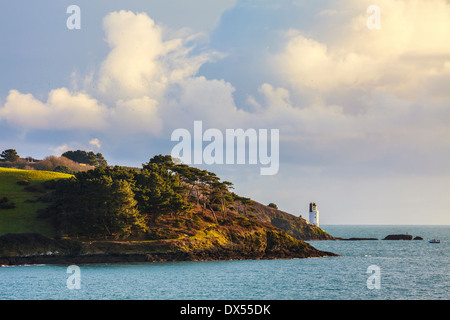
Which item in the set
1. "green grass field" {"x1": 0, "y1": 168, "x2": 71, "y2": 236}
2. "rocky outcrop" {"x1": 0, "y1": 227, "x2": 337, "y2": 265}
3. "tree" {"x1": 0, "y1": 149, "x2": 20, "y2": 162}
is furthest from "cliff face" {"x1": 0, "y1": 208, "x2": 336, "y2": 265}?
"tree" {"x1": 0, "y1": 149, "x2": 20, "y2": 162}

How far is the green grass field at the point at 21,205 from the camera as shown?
92250 millimetres

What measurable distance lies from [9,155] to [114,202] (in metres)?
116

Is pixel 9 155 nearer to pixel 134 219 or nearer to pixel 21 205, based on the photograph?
pixel 21 205

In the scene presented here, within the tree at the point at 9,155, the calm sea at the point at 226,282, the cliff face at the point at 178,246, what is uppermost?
the tree at the point at 9,155

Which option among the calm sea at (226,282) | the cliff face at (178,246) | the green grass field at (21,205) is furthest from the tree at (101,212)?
the calm sea at (226,282)

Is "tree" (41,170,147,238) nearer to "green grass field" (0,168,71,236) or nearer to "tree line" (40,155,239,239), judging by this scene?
"tree line" (40,155,239,239)

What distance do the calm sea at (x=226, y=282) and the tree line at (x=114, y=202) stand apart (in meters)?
12.5

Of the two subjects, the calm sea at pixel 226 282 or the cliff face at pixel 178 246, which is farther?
the cliff face at pixel 178 246

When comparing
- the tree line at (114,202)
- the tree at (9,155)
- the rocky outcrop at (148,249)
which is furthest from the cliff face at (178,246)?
the tree at (9,155)

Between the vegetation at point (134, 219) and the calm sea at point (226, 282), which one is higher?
the vegetation at point (134, 219)

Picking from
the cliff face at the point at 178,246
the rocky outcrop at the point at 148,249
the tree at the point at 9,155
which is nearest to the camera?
the rocky outcrop at the point at 148,249

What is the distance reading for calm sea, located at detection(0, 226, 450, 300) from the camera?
5397cm

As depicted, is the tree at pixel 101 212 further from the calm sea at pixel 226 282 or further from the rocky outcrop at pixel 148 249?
the calm sea at pixel 226 282

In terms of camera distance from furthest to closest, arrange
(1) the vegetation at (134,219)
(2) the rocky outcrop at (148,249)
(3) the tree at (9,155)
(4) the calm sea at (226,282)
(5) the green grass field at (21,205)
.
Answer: (3) the tree at (9,155) → (5) the green grass field at (21,205) → (1) the vegetation at (134,219) → (2) the rocky outcrop at (148,249) → (4) the calm sea at (226,282)
